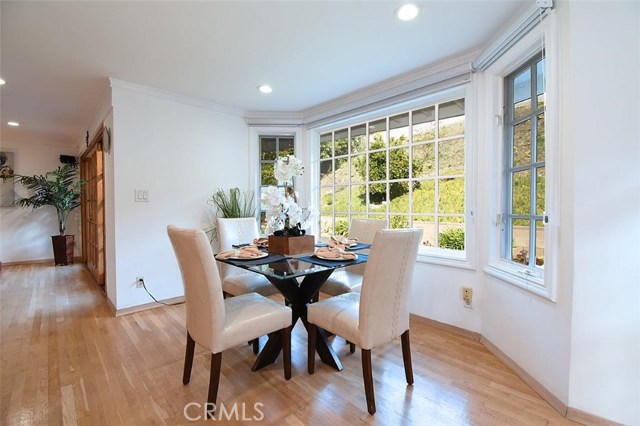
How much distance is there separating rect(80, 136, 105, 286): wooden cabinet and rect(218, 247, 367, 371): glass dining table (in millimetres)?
2734

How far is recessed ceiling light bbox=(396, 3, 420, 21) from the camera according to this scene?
1737 mm

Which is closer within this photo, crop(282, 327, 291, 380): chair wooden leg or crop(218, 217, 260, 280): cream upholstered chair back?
crop(282, 327, 291, 380): chair wooden leg

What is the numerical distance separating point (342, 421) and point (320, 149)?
3.06m

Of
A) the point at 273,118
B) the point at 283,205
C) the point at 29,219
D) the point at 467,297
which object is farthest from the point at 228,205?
the point at 29,219

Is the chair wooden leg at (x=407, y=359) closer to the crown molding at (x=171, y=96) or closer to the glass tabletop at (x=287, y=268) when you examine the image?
the glass tabletop at (x=287, y=268)

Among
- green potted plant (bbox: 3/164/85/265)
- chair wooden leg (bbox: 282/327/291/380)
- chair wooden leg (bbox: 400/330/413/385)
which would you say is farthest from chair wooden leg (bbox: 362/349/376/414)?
green potted plant (bbox: 3/164/85/265)

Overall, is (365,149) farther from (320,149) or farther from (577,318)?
(577,318)

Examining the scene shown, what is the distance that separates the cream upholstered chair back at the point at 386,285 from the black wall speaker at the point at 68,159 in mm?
6651

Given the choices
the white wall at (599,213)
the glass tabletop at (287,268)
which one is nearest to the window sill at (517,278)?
the white wall at (599,213)

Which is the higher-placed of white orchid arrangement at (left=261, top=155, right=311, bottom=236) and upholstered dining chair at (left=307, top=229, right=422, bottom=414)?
white orchid arrangement at (left=261, top=155, right=311, bottom=236)

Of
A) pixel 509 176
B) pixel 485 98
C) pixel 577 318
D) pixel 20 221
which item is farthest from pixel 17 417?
pixel 20 221

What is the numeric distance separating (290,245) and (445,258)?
138 centimetres

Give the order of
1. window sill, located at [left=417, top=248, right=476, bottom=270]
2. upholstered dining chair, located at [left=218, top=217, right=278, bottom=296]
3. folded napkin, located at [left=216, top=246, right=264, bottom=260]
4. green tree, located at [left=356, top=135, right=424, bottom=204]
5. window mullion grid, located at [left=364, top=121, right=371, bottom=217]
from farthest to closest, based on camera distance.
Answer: window mullion grid, located at [left=364, top=121, right=371, bottom=217], green tree, located at [left=356, top=135, right=424, bottom=204], window sill, located at [left=417, top=248, right=476, bottom=270], upholstered dining chair, located at [left=218, top=217, right=278, bottom=296], folded napkin, located at [left=216, top=246, right=264, bottom=260]

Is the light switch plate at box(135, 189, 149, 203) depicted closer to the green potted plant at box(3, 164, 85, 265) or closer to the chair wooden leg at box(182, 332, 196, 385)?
the chair wooden leg at box(182, 332, 196, 385)
